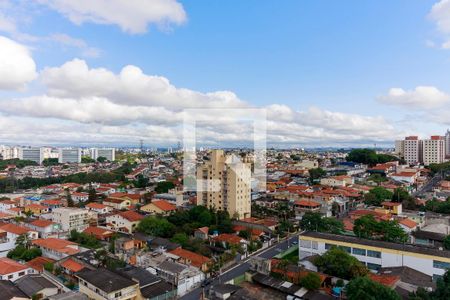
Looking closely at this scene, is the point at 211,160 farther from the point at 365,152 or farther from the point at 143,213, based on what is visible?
the point at 365,152

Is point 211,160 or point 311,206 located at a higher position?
point 211,160

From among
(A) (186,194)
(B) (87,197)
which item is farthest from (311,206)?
(B) (87,197)

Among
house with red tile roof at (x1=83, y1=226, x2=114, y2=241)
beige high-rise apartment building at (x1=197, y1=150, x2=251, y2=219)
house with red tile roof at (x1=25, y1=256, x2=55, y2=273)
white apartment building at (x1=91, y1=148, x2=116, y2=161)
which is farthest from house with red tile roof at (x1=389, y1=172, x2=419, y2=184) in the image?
white apartment building at (x1=91, y1=148, x2=116, y2=161)

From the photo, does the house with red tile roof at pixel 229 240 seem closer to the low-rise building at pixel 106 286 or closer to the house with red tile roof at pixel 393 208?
the low-rise building at pixel 106 286

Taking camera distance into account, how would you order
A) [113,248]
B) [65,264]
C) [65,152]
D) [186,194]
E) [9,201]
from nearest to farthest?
1. [65,264]
2. [113,248]
3. [9,201]
4. [186,194]
5. [65,152]

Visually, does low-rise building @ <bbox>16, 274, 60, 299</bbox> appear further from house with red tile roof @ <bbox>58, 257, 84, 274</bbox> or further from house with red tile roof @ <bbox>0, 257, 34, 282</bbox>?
house with red tile roof @ <bbox>58, 257, 84, 274</bbox>

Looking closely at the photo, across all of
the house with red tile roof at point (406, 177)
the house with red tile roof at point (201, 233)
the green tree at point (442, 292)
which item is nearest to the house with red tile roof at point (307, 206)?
the house with red tile roof at point (201, 233)
